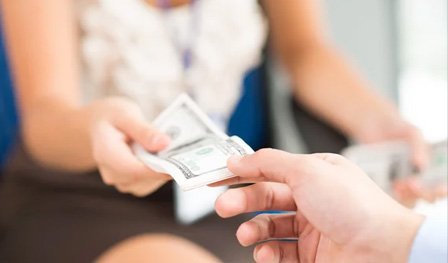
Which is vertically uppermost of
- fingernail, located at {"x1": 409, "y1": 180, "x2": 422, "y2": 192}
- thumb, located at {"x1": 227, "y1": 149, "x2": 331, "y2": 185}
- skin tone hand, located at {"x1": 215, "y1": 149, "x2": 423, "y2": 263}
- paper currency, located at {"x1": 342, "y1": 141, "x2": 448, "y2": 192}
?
thumb, located at {"x1": 227, "y1": 149, "x2": 331, "y2": 185}

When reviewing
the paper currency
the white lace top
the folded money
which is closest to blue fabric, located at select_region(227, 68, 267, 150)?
the white lace top

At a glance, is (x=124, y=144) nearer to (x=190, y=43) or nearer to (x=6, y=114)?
(x=190, y=43)

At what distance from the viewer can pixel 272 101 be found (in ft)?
3.29

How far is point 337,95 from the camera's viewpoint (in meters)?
0.94

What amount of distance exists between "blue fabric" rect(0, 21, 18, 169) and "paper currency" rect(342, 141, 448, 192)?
56 centimetres

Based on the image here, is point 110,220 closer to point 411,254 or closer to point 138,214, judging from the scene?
point 138,214

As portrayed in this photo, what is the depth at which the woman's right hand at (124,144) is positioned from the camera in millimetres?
498

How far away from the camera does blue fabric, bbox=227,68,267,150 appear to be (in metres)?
0.90

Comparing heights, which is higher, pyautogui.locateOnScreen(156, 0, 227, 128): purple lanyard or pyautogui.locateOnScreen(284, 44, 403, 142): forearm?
pyautogui.locateOnScreen(156, 0, 227, 128): purple lanyard

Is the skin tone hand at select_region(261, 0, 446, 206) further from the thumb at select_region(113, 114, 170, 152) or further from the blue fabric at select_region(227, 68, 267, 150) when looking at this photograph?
the thumb at select_region(113, 114, 170, 152)

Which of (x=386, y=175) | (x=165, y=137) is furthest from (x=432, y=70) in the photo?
(x=165, y=137)

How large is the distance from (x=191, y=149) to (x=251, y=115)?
0.46 meters

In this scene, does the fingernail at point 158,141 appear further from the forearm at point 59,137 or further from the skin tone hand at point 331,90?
the skin tone hand at point 331,90

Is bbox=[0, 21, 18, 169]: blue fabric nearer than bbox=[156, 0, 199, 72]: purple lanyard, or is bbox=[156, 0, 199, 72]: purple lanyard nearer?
bbox=[156, 0, 199, 72]: purple lanyard
